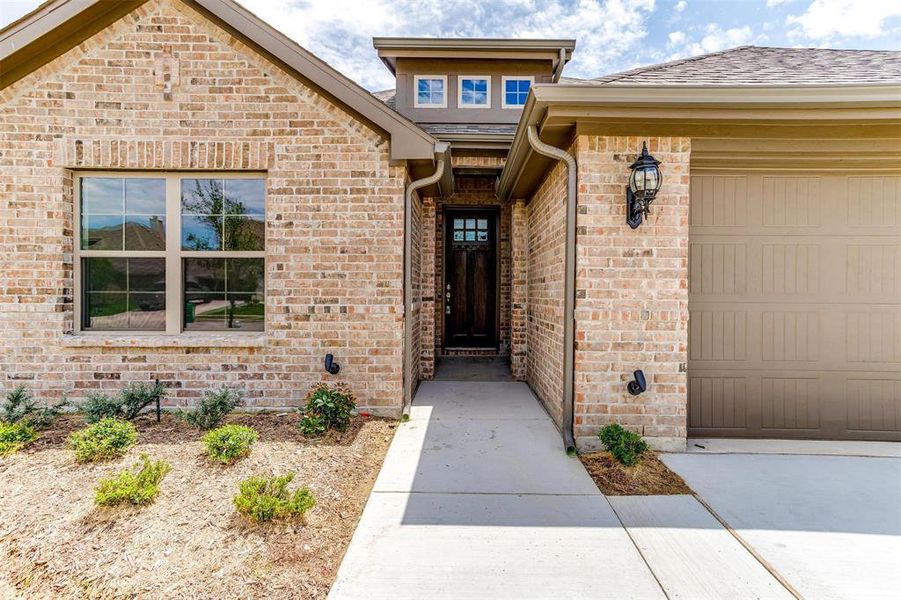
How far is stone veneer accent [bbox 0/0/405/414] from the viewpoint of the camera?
4.02m

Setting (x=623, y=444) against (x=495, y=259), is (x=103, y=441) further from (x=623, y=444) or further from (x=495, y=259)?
(x=495, y=259)

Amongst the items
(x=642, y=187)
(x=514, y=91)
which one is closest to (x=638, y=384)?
(x=642, y=187)

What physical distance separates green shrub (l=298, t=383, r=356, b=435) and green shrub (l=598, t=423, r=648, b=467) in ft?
7.26

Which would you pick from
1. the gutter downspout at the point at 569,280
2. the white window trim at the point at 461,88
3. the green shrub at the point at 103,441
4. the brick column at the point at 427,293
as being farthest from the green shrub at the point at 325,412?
the white window trim at the point at 461,88

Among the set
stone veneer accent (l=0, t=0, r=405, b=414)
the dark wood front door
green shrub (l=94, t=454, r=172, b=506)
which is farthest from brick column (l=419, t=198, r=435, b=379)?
green shrub (l=94, t=454, r=172, b=506)

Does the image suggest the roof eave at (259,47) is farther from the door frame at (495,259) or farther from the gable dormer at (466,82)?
the gable dormer at (466,82)

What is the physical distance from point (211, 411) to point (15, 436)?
1.36m

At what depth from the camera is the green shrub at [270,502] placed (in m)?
2.31

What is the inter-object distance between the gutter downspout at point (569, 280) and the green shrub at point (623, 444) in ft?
1.05

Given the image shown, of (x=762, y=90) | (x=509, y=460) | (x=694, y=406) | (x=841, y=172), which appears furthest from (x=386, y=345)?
(x=841, y=172)

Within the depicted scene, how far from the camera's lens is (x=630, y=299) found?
3.50 m

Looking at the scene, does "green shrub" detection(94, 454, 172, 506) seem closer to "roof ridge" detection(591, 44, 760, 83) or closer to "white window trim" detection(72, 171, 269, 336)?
"white window trim" detection(72, 171, 269, 336)

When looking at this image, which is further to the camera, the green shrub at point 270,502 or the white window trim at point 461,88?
the white window trim at point 461,88

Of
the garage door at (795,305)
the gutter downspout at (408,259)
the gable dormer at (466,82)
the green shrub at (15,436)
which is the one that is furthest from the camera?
the gable dormer at (466,82)
